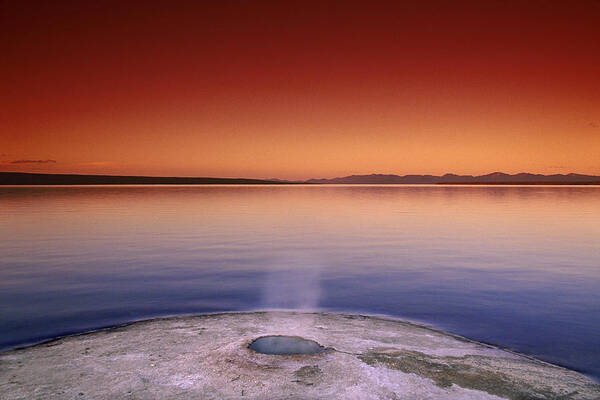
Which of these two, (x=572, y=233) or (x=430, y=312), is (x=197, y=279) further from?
(x=572, y=233)

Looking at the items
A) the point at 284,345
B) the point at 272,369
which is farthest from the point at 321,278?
the point at 272,369

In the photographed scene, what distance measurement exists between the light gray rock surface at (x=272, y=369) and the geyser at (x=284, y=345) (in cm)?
24

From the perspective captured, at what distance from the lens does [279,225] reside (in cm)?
3850

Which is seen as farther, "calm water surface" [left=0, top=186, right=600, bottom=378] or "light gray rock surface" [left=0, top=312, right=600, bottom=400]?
"calm water surface" [left=0, top=186, right=600, bottom=378]

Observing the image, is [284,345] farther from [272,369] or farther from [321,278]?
[321,278]

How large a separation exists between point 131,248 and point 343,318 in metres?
17.1

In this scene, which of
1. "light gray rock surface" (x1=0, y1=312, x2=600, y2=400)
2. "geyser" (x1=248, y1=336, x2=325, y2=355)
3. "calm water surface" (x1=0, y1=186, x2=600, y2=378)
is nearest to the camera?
"light gray rock surface" (x1=0, y1=312, x2=600, y2=400)

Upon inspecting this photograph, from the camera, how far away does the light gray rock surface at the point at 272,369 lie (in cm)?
666

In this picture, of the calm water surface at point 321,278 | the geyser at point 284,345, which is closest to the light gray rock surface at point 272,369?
the geyser at point 284,345

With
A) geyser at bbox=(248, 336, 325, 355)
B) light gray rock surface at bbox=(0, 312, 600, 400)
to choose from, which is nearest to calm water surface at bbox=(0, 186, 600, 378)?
light gray rock surface at bbox=(0, 312, 600, 400)

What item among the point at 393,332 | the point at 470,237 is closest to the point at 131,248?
the point at 393,332

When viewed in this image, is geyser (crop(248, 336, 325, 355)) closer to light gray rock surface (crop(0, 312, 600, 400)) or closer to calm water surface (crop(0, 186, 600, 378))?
light gray rock surface (crop(0, 312, 600, 400))

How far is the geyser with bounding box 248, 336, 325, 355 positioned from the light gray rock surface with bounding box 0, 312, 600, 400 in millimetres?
239

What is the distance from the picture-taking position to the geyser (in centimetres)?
851
